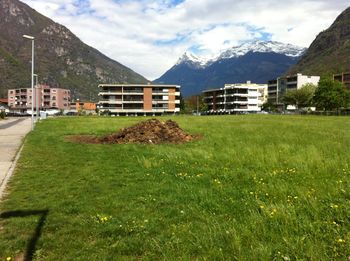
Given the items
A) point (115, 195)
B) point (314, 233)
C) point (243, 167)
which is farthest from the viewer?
point (243, 167)

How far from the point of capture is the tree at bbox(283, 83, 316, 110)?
435ft

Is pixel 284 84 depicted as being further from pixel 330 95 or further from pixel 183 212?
pixel 183 212

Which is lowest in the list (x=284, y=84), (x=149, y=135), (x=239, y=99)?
(x=149, y=135)

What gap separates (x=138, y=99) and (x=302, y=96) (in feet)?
187

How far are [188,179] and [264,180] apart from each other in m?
1.94

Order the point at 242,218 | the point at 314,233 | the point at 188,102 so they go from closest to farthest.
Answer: the point at 314,233, the point at 242,218, the point at 188,102

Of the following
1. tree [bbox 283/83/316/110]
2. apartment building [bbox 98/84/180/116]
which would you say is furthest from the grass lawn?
tree [bbox 283/83/316/110]

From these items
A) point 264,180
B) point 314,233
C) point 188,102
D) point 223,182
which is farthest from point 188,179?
point 188,102

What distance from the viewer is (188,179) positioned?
403 inches

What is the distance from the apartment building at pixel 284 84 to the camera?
17512 centimetres

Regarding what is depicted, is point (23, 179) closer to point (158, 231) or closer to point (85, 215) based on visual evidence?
point (85, 215)

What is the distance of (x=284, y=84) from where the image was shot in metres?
183

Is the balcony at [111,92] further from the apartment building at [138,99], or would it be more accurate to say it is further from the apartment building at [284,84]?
the apartment building at [284,84]

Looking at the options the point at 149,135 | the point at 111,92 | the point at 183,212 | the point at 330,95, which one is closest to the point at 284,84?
the point at 330,95
